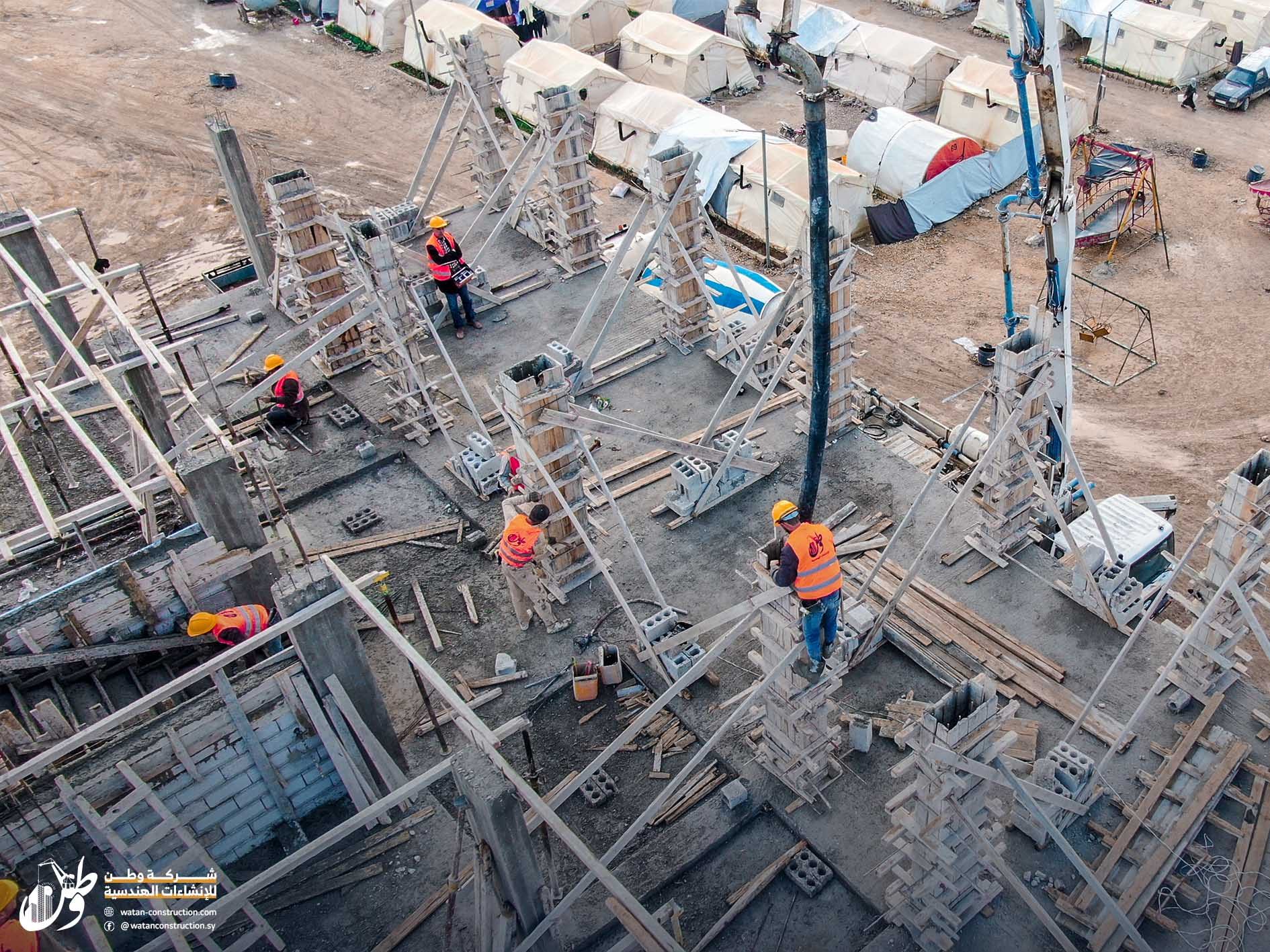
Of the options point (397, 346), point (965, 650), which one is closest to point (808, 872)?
point (965, 650)

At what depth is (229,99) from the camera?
3919 centimetres

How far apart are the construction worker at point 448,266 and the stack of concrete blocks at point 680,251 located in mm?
3937

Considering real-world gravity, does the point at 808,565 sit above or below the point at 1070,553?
above

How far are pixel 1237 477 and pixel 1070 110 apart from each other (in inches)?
884

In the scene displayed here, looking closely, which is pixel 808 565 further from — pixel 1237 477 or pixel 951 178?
pixel 951 178

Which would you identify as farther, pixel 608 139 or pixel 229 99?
pixel 229 99

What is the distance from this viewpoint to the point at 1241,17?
35438mm

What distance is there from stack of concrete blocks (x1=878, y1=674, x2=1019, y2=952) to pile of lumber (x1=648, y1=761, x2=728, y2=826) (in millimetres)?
2332

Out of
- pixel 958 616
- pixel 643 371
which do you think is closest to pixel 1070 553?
pixel 958 616

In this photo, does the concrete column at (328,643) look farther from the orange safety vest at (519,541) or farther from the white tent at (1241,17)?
the white tent at (1241,17)

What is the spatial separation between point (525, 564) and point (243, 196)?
13.0m

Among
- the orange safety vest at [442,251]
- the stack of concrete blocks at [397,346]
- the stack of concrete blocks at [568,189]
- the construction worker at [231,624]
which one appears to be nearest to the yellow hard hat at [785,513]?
the construction worker at [231,624]

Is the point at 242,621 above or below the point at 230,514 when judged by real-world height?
below

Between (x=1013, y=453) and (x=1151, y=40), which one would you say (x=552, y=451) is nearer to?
(x=1013, y=453)
